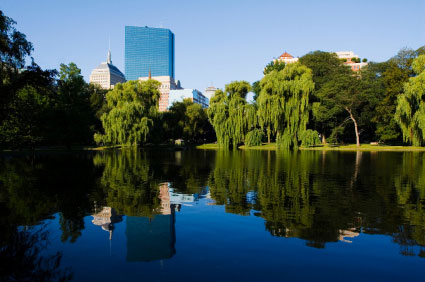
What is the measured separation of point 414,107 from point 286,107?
15.1 m

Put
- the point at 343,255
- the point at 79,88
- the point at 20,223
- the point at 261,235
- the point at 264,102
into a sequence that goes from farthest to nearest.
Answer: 1. the point at 79,88
2. the point at 264,102
3. the point at 20,223
4. the point at 261,235
5. the point at 343,255

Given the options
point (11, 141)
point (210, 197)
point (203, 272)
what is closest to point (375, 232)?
point (203, 272)

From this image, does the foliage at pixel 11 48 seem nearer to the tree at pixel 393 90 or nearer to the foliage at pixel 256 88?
the tree at pixel 393 90

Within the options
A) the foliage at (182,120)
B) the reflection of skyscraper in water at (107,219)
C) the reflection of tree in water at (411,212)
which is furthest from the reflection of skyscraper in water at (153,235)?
the foliage at (182,120)

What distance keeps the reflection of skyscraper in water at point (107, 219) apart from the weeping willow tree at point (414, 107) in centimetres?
3927

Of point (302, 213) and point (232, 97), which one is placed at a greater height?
point (232, 97)

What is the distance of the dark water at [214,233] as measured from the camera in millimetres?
5523

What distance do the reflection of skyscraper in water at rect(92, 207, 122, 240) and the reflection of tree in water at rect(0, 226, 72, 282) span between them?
1274 mm

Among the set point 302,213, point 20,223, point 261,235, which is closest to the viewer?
point 261,235

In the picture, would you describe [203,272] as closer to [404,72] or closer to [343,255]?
[343,255]

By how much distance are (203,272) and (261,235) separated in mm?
2220

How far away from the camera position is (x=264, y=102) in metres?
45.8

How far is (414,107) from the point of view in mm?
40125

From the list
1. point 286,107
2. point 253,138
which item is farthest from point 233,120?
point 286,107
